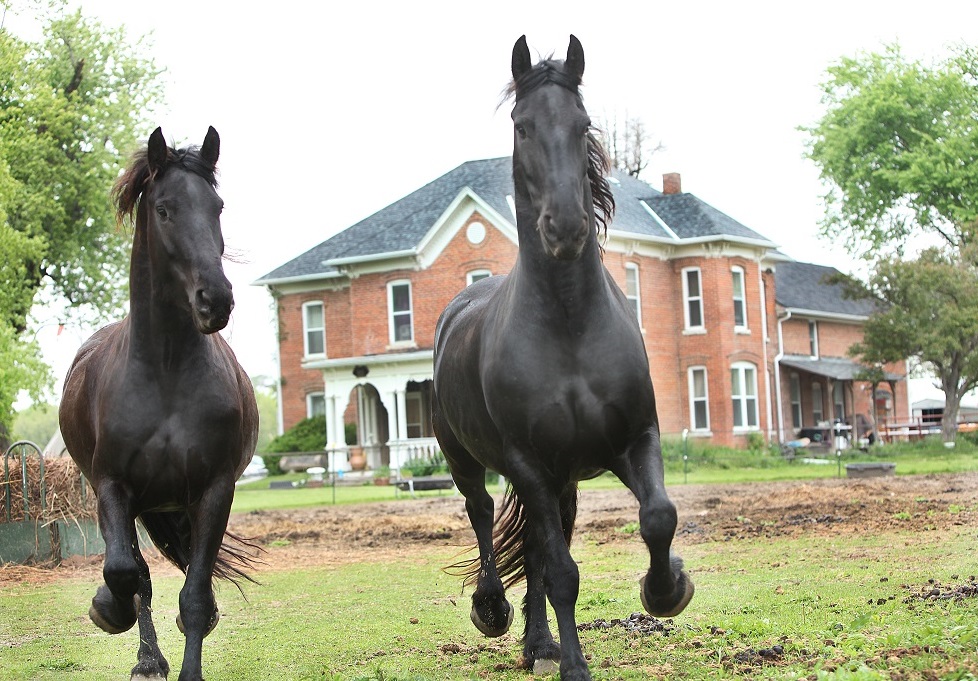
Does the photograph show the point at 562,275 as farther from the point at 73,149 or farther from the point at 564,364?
the point at 73,149

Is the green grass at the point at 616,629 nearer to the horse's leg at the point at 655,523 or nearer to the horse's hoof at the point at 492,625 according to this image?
the horse's hoof at the point at 492,625

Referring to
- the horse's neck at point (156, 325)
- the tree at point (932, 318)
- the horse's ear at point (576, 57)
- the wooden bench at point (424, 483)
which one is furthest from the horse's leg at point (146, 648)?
the tree at point (932, 318)

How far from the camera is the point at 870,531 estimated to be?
511 inches

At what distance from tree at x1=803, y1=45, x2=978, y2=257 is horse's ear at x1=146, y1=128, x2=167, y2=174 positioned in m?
49.6

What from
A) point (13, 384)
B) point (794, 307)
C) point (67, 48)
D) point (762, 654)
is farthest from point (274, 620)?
point (794, 307)

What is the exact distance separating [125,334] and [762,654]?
4121 mm

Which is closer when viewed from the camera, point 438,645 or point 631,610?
point 438,645

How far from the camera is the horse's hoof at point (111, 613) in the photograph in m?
6.63

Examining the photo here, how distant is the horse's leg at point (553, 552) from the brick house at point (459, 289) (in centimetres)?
3161

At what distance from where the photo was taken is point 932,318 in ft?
127

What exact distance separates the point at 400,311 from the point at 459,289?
2.31 meters

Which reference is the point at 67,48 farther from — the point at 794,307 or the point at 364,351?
the point at 794,307

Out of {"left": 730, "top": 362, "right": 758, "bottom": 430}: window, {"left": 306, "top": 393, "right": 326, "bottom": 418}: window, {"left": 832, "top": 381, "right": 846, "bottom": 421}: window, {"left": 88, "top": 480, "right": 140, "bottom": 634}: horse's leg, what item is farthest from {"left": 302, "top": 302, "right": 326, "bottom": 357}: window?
{"left": 88, "top": 480, "right": 140, "bottom": 634}: horse's leg

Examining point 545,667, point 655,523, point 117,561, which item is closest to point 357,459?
point 545,667
